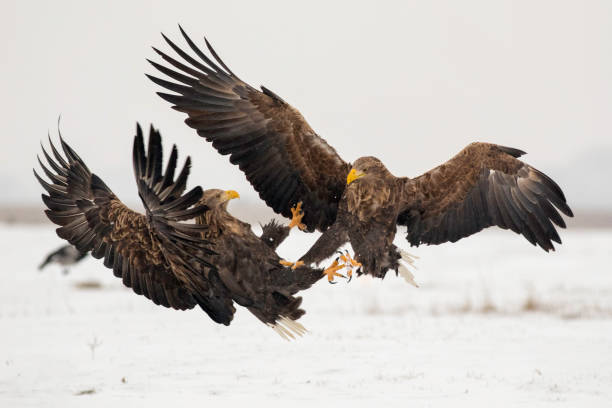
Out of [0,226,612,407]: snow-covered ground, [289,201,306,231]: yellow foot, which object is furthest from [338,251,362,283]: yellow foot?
[0,226,612,407]: snow-covered ground

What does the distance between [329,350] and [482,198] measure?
619 centimetres

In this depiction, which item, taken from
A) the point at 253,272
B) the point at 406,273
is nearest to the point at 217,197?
the point at 253,272

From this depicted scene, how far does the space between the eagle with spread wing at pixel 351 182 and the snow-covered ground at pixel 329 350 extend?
3.35m

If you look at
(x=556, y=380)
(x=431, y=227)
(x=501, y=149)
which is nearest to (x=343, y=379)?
(x=556, y=380)

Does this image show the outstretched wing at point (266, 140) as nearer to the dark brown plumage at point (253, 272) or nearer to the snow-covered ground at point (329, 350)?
the dark brown plumage at point (253, 272)

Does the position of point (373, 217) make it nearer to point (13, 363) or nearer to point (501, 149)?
point (501, 149)

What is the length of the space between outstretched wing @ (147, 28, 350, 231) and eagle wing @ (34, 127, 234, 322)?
114cm

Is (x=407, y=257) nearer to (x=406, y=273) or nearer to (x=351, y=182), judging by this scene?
(x=406, y=273)

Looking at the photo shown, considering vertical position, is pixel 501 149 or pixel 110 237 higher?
pixel 501 149

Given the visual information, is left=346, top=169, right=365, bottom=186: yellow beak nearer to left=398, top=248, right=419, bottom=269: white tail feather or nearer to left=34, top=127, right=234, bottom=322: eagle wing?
left=398, top=248, right=419, bottom=269: white tail feather

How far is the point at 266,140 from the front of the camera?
6.80 meters

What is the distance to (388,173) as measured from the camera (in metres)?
6.28

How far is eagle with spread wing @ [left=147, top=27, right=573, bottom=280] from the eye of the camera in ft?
20.1

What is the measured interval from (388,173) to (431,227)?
1.17 m
